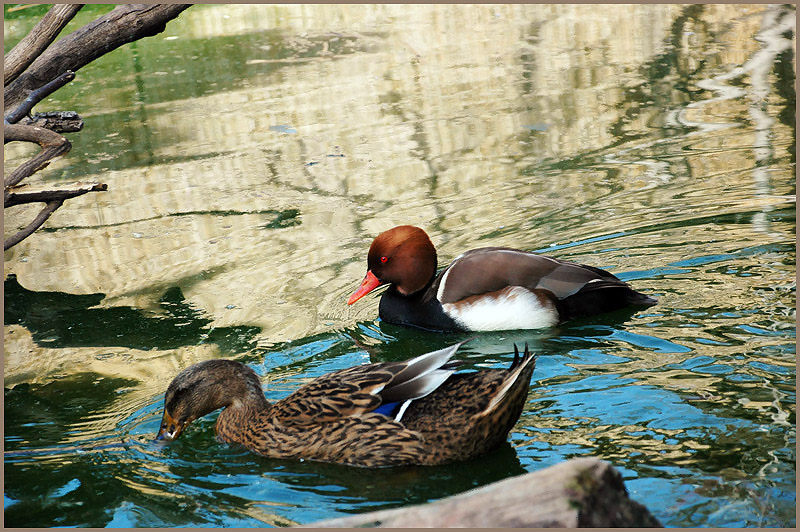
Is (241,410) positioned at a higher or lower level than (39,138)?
lower

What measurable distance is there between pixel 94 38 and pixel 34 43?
0.51m

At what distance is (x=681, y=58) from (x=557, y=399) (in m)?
9.59

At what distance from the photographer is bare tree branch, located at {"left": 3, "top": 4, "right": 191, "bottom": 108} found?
812cm

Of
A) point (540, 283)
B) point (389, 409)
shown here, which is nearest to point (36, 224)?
point (540, 283)

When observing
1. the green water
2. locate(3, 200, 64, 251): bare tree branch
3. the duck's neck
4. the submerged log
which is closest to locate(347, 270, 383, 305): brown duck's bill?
the green water

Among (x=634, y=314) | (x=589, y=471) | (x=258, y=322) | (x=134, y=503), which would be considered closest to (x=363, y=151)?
(x=258, y=322)

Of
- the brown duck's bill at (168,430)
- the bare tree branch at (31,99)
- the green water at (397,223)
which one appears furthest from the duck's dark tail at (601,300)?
the bare tree branch at (31,99)

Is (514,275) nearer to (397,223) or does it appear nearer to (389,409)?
(389,409)

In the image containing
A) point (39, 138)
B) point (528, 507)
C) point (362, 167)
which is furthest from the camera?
point (362, 167)

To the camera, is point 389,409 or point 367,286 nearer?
point 389,409

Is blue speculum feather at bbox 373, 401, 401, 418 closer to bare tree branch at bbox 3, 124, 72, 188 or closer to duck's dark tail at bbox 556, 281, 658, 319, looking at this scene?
duck's dark tail at bbox 556, 281, 658, 319

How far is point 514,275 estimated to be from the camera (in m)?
6.54

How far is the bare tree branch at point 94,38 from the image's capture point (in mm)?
8125

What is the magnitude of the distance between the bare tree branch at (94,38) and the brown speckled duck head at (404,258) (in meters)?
2.90
